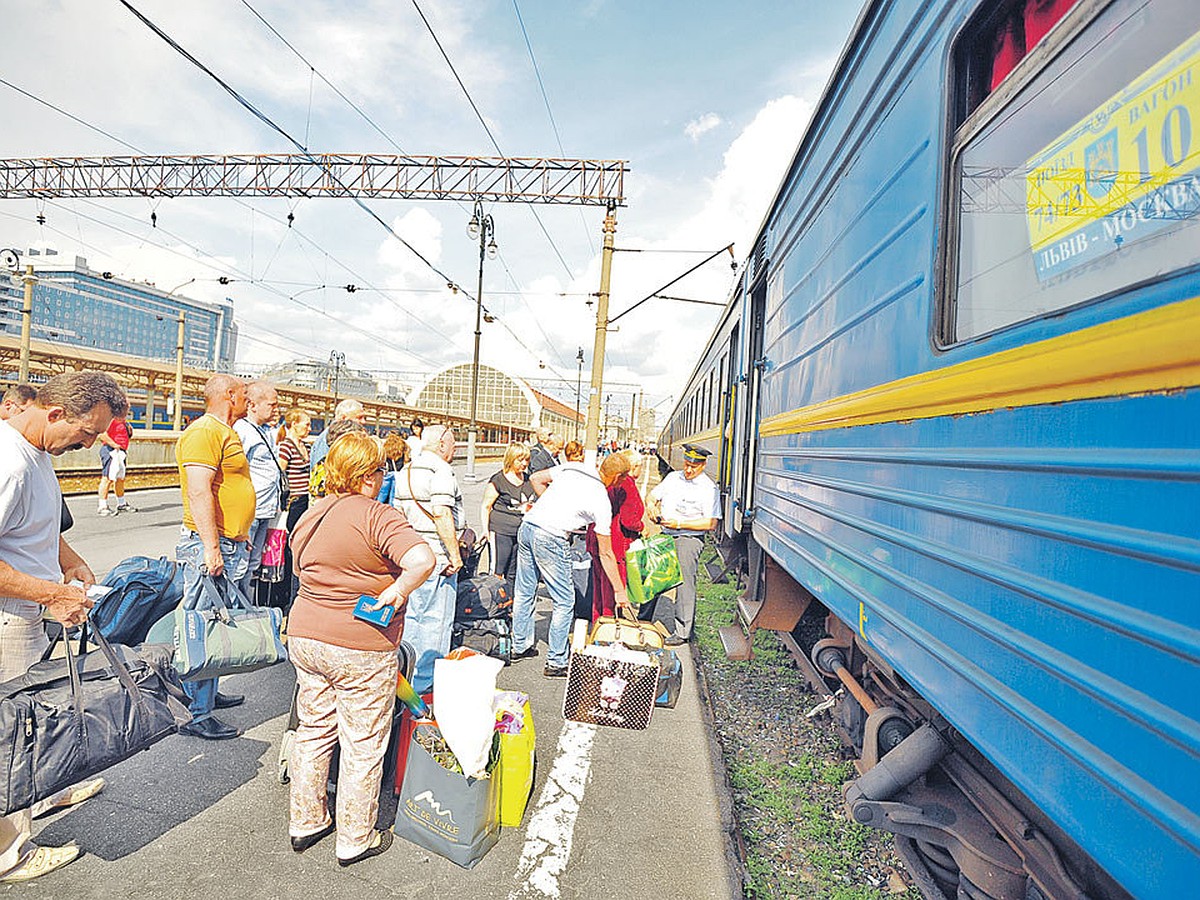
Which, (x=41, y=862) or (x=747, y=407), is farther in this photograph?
(x=747, y=407)

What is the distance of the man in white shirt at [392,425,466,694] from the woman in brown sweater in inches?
58.2

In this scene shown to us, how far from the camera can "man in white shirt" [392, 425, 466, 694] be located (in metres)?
4.57

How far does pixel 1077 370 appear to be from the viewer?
1.37m

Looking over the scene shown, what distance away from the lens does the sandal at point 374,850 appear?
9.74ft

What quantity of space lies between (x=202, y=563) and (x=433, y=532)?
5.03 ft

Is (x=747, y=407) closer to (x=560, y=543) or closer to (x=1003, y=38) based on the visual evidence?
(x=560, y=543)

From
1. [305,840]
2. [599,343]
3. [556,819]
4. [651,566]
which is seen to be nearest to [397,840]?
[305,840]

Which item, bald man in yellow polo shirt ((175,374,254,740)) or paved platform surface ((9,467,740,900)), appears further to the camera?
bald man in yellow polo shirt ((175,374,254,740))

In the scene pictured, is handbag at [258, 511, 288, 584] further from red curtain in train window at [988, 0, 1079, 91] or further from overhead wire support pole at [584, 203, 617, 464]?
overhead wire support pole at [584, 203, 617, 464]

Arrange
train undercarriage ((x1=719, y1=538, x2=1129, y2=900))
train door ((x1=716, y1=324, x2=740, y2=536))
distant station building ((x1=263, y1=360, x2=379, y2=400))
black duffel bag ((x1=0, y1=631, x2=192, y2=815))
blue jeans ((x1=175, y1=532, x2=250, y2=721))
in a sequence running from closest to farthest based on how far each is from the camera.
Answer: train undercarriage ((x1=719, y1=538, x2=1129, y2=900))
black duffel bag ((x1=0, y1=631, x2=192, y2=815))
blue jeans ((x1=175, y1=532, x2=250, y2=721))
train door ((x1=716, y1=324, x2=740, y2=536))
distant station building ((x1=263, y1=360, x2=379, y2=400))

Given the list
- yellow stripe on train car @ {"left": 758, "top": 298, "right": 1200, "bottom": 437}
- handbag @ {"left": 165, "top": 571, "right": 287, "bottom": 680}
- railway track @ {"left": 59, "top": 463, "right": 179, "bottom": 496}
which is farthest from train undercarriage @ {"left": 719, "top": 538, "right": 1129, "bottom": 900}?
railway track @ {"left": 59, "top": 463, "right": 179, "bottom": 496}

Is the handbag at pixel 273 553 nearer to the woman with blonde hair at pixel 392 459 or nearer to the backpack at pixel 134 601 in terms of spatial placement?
the woman with blonde hair at pixel 392 459

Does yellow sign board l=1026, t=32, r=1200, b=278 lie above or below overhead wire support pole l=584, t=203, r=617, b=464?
below

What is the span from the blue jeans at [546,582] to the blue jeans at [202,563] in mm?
1813
